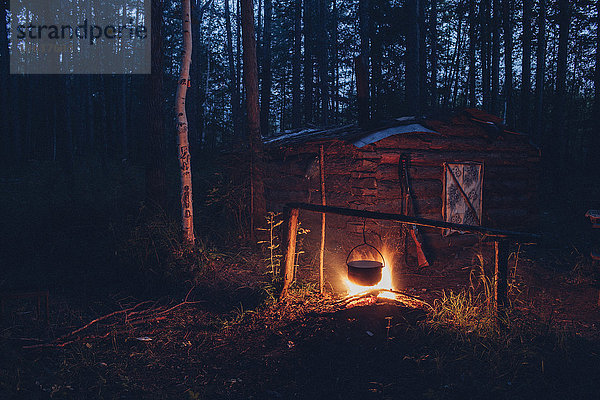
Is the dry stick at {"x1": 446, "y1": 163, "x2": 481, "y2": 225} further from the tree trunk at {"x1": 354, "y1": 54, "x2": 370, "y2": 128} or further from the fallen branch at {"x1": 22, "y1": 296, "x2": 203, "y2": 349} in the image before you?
the fallen branch at {"x1": 22, "y1": 296, "x2": 203, "y2": 349}

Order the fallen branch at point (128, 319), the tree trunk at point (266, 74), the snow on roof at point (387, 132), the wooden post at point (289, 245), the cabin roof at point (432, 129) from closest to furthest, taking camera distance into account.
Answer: the fallen branch at point (128, 319), the wooden post at point (289, 245), the snow on roof at point (387, 132), the cabin roof at point (432, 129), the tree trunk at point (266, 74)

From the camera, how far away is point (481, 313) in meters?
5.12

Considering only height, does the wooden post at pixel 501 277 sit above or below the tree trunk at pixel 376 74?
below

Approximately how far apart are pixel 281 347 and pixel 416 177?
21.7 ft

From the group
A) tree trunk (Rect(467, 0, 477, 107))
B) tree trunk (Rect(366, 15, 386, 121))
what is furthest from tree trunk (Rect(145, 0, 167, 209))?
tree trunk (Rect(467, 0, 477, 107))

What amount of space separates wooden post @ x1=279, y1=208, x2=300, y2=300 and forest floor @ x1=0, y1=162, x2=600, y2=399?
285 mm

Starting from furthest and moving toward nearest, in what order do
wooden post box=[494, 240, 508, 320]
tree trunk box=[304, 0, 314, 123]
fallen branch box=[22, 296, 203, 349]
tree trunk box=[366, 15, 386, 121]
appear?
tree trunk box=[304, 0, 314, 123] → tree trunk box=[366, 15, 386, 121] → fallen branch box=[22, 296, 203, 349] → wooden post box=[494, 240, 508, 320]

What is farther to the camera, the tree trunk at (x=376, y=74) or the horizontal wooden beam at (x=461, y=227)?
the tree trunk at (x=376, y=74)

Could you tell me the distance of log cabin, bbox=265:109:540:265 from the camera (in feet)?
31.6

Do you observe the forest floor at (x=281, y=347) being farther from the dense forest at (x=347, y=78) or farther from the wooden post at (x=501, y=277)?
the dense forest at (x=347, y=78)

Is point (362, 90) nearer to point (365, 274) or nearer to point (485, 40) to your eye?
point (365, 274)

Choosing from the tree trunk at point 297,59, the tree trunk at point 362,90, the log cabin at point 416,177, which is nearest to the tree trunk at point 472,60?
the tree trunk at point 297,59

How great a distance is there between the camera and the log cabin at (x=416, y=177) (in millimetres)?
9625

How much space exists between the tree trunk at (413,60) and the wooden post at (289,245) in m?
12.5
